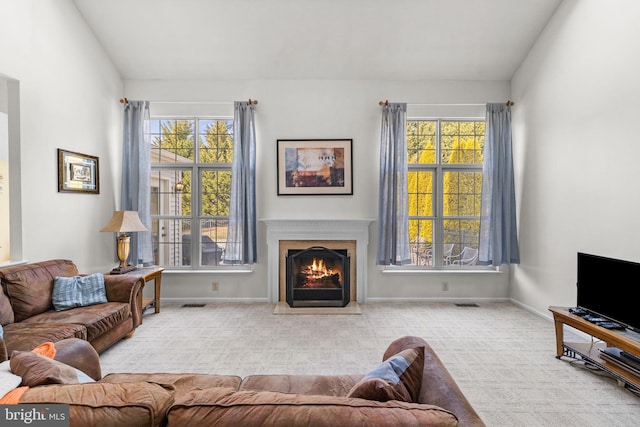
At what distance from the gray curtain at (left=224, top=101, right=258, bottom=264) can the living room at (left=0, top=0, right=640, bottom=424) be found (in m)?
0.21

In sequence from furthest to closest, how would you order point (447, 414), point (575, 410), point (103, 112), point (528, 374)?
point (103, 112)
point (528, 374)
point (575, 410)
point (447, 414)

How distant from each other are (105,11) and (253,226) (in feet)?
10.2

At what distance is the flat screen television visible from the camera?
2.70 metres

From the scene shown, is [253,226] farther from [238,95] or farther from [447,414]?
[447,414]

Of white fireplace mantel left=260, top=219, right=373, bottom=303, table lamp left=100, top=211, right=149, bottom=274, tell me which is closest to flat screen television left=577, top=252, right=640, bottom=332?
white fireplace mantel left=260, top=219, right=373, bottom=303

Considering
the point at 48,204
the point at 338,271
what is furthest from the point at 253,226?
the point at 48,204

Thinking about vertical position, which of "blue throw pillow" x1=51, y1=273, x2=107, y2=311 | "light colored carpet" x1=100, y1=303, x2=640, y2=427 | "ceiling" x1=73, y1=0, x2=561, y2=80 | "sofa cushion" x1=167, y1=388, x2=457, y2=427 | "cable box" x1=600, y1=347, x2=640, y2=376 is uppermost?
"ceiling" x1=73, y1=0, x2=561, y2=80

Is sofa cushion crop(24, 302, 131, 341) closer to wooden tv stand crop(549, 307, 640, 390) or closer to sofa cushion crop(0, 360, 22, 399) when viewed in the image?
sofa cushion crop(0, 360, 22, 399)

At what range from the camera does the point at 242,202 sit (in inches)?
192

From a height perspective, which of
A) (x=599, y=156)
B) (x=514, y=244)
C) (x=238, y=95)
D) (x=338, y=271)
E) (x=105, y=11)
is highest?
(x=105, y=11)

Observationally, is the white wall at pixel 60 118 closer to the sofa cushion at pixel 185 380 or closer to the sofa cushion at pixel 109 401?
the sofa cushion at pixel 185 380

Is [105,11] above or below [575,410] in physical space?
above

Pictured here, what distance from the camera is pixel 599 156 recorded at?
3.52m

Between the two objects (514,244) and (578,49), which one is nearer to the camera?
(578,49)
